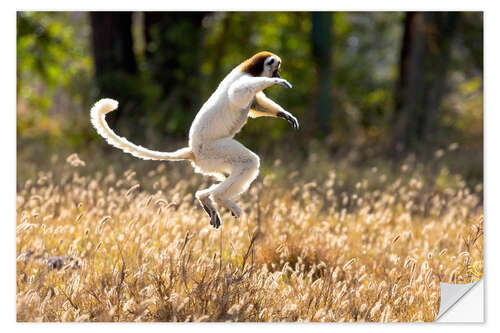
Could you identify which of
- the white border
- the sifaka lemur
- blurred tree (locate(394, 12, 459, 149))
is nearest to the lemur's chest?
the sifaka lemur

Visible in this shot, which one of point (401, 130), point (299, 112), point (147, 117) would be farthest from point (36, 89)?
point (401, 130)

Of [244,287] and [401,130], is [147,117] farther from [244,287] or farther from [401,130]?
[244,287]

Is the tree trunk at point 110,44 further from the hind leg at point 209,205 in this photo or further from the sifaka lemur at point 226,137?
the hind leg at point 209,205

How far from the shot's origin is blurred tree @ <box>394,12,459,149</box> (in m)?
8.80

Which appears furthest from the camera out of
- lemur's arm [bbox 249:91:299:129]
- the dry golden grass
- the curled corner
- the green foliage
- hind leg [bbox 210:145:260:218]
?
the green foliage

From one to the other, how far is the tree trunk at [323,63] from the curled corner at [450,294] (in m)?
4.57

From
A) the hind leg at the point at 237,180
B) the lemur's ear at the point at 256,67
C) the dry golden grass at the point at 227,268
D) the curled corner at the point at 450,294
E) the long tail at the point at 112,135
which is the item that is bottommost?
the curled corner at the point at 450,294

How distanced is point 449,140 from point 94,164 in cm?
495

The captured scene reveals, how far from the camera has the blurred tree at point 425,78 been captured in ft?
28.9

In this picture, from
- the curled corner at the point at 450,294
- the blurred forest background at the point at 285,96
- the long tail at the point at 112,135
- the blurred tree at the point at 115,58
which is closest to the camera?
the long tail at the point at 112,135

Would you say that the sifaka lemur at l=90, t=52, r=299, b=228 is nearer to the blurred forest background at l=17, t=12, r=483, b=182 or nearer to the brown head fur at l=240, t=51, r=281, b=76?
the brown head fur at l=240, t=51, r=281, b=76

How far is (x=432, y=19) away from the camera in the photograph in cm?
882

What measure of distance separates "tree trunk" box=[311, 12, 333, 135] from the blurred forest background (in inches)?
0.6

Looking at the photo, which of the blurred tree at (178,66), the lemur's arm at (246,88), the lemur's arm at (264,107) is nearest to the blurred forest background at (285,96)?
the blurred tree at (178,66)
